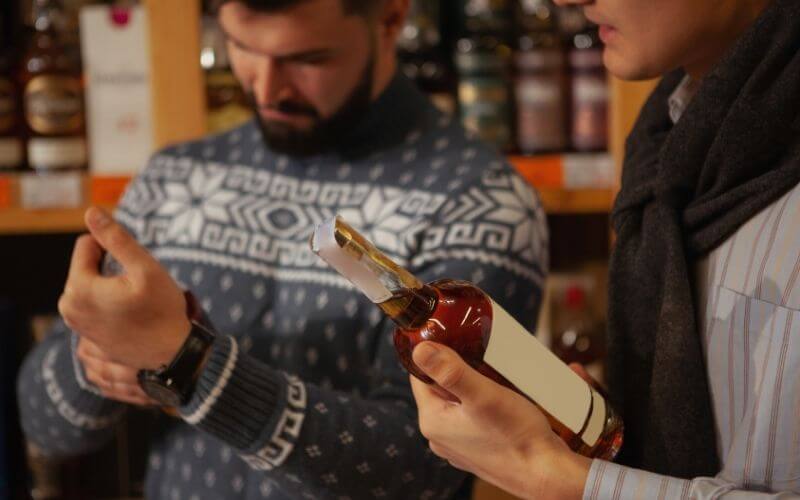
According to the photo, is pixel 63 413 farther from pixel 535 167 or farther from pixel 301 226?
pixel 535 167

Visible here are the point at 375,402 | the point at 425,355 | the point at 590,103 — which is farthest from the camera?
the point at 590,103


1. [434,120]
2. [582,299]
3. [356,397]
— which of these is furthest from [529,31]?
[356,397]

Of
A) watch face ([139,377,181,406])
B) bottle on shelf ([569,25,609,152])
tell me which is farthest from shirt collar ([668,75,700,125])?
bottle on shelf ([569,25,609,152])

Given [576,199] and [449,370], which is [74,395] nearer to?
[449,370]

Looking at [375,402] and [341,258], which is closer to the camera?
[341,258]

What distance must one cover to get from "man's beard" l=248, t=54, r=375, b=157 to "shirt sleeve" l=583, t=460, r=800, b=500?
585mm

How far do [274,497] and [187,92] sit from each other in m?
0.66

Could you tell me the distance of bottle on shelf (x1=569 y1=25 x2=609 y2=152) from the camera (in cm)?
159

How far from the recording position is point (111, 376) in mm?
1050

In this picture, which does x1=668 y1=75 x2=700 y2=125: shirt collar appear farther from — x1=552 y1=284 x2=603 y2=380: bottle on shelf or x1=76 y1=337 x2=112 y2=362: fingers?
x1=552 y1=284 x2=603 y2=380: bottle on shelf

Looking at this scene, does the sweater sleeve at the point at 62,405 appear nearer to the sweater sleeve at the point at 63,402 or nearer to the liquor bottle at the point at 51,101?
the sweater sleeve at the point at 63,402

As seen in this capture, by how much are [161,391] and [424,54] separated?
0.92 metres

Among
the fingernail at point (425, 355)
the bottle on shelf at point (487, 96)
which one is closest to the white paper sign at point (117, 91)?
the bottle on shelf at point (487, 96)

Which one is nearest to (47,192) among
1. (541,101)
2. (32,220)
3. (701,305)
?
(32,220)
